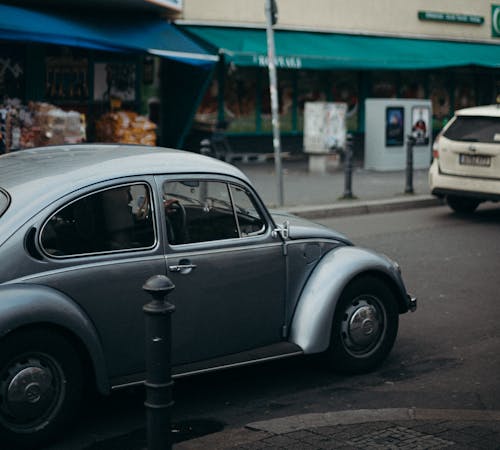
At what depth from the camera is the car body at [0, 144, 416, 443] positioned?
5.33 metres

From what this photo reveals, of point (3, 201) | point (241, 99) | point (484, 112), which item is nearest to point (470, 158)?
point (484, 112)

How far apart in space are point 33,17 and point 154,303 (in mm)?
14850

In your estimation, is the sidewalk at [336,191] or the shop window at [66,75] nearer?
the sidewalk at [336,191]

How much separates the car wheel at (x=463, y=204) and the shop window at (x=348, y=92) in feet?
37.2

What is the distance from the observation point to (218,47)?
21938 millimetres

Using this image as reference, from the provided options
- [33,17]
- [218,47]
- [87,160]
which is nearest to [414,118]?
[218,47]

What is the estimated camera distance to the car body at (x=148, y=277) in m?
5.33

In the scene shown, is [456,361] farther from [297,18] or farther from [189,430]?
[297,18]

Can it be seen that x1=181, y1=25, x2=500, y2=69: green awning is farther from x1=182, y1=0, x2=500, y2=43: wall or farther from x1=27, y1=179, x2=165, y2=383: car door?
x1=27, y1=179, x2=165, y2=383: car door

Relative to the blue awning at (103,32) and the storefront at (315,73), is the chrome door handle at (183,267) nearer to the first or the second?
the blue awning at (103,32)

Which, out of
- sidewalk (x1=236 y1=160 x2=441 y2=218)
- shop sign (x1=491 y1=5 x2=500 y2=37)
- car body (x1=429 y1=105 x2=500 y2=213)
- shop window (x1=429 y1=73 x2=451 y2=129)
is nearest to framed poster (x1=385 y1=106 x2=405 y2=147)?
sidewalk (x1=236 y1=160 x2=441 y2=218)

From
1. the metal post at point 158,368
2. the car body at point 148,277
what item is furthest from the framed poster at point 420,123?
the metal post at point 158,368

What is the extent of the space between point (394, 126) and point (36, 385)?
16.6m

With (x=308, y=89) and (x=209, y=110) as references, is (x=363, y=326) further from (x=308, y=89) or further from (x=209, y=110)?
(x=308, y=89)
